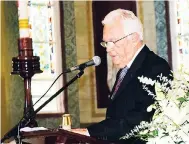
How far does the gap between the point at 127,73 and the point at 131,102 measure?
213 mm

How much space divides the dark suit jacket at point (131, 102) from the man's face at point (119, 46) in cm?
7

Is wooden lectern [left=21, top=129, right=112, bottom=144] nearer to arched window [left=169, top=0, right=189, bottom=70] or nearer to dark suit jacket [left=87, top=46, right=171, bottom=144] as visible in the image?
dark suit jacket [left=87, top=46, right=171, bottom=144]

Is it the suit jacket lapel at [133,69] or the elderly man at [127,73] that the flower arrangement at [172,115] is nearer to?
the elderly man at [127,73]

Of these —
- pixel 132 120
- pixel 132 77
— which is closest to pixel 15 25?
pixel 132 77

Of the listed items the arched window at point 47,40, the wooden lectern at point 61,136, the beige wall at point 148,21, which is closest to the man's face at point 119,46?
the wooden lectern at point 61,136

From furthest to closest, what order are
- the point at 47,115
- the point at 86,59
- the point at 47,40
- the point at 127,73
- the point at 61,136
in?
the point at 47,40, the point at 86,59, the point at 47,115, the point at 127,73, the point at 61,136

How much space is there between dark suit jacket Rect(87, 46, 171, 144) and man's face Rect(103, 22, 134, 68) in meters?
0.07

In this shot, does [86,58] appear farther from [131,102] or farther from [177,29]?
[131,102]

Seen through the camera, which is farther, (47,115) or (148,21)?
(148,21)

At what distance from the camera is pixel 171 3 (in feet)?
18.9

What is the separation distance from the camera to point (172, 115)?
4.49ft

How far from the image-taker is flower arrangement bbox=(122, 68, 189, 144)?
135 centimetres

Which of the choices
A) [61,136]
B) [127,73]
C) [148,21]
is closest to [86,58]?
[148,21]

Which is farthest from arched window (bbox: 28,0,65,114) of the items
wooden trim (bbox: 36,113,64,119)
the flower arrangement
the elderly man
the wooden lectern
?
the flower arrangement
